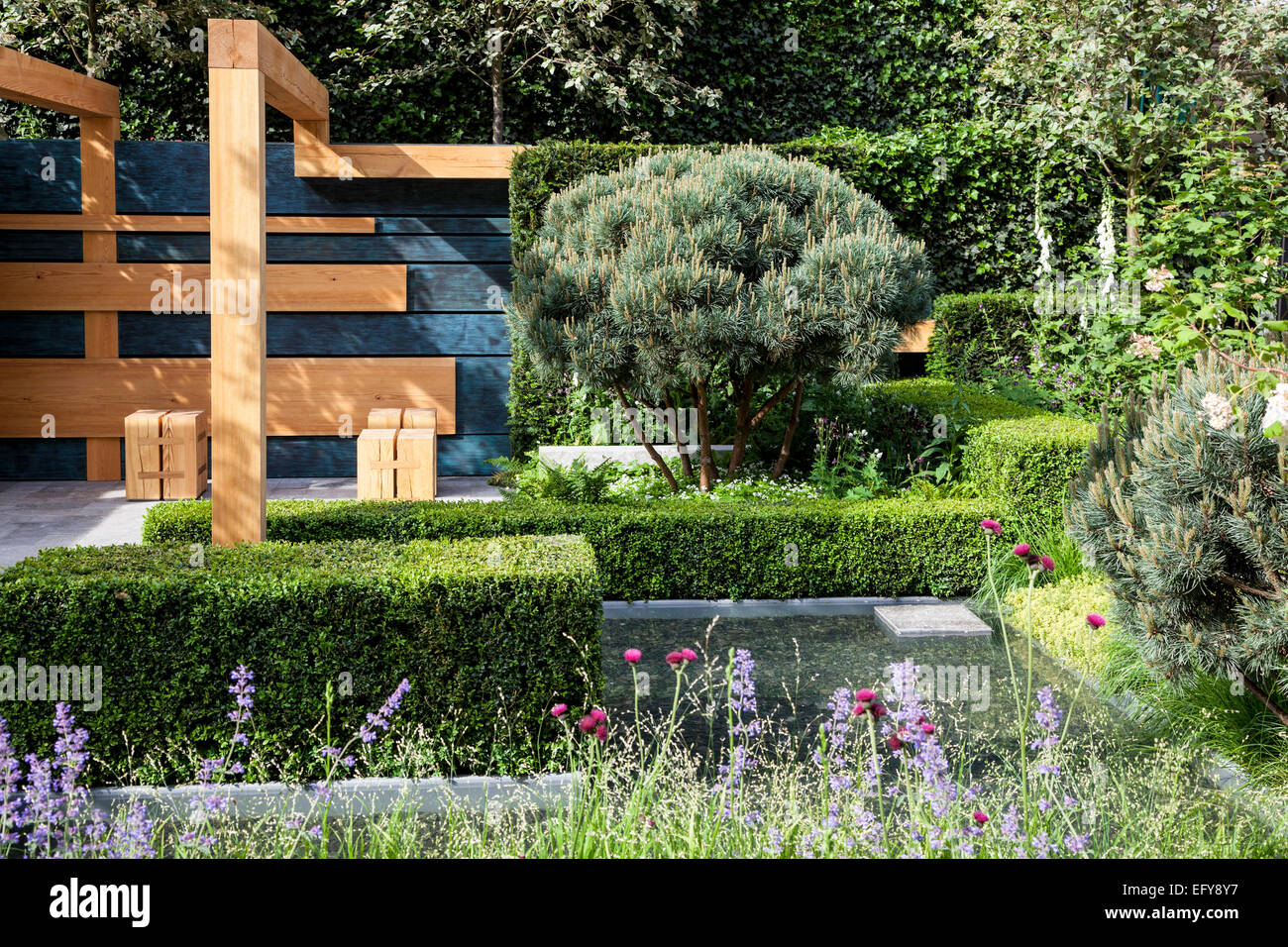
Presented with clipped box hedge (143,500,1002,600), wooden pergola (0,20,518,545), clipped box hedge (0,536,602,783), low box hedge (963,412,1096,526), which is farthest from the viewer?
wooden pergola (0,20,518,545)

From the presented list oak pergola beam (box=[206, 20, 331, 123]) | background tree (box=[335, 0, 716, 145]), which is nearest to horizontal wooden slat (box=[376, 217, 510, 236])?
background tree (box=[335, 0, 716, 145])

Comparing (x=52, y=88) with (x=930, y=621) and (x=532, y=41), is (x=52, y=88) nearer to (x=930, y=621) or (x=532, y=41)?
(x=532, y=41)

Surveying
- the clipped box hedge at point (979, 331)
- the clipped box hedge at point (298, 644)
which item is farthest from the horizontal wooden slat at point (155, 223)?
the clipped box hedge at point (298, 644)

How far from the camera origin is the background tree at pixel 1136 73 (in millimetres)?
10617

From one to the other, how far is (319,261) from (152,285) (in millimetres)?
1575

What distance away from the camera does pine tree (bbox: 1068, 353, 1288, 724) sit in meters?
3.82

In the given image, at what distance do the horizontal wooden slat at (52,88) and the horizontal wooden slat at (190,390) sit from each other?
2.33 meters

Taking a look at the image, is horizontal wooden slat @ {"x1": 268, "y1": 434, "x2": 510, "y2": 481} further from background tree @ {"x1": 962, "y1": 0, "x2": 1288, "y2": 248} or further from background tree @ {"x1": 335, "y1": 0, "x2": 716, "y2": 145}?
background tree @ {"x1": 962, "y1": 0, "x2": 1288, "y2": 248}

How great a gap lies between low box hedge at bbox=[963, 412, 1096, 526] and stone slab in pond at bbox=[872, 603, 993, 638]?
0.95 meters

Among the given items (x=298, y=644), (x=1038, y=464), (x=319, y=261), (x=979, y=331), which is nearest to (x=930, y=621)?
(x=1038, y=464)

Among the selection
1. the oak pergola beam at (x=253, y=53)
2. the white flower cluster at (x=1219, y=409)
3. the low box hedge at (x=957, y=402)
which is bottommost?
the white flower cluster at (x=1219, y=409)

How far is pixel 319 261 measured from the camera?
1079cm

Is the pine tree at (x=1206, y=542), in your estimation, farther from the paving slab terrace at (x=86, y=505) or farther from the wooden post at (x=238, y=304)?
the paving slab terrace at (x=86, y=505)
